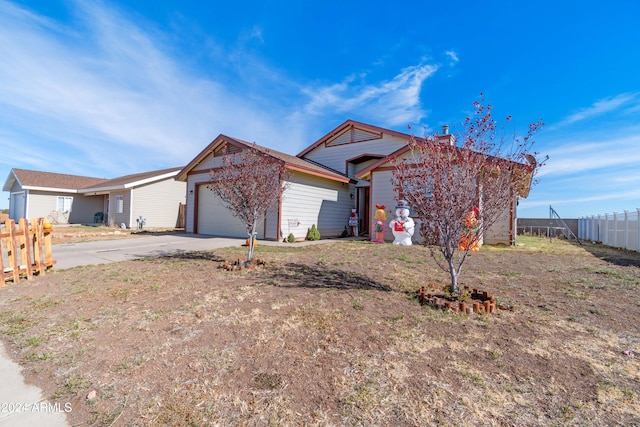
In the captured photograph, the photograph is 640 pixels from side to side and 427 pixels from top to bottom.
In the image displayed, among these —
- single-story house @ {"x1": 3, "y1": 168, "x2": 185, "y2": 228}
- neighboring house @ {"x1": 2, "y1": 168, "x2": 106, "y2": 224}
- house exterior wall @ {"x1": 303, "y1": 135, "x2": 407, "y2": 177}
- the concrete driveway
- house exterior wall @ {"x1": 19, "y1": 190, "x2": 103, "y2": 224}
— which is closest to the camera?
the concrete driveway

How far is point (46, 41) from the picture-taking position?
28.1 feet

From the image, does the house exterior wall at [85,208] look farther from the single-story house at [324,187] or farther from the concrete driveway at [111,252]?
the concrete driveway at [111,252]

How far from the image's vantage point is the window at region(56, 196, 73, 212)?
23141 millimetres

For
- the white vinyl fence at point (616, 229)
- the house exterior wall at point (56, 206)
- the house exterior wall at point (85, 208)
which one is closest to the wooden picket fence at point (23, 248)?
the white vinyl fence at point (616, 229)

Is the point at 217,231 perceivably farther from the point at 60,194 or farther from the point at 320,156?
the point at 60,194

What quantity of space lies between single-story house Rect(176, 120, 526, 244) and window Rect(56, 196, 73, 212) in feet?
49.2

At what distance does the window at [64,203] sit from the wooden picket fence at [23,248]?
897 inches

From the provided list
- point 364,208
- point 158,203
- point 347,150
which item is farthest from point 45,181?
point 364,208

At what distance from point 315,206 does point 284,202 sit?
2.24 metres

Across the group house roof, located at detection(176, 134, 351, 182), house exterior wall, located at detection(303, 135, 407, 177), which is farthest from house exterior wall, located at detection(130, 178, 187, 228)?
house exterior wall, located at detection(303, 135, 407, 177)

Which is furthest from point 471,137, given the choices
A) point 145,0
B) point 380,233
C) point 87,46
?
point 87,46

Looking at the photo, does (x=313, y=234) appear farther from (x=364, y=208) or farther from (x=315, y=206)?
(x=364, y=208)

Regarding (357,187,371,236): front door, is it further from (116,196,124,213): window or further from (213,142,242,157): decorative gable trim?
(116,196,124,213): window

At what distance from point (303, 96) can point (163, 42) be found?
6.95 meters
